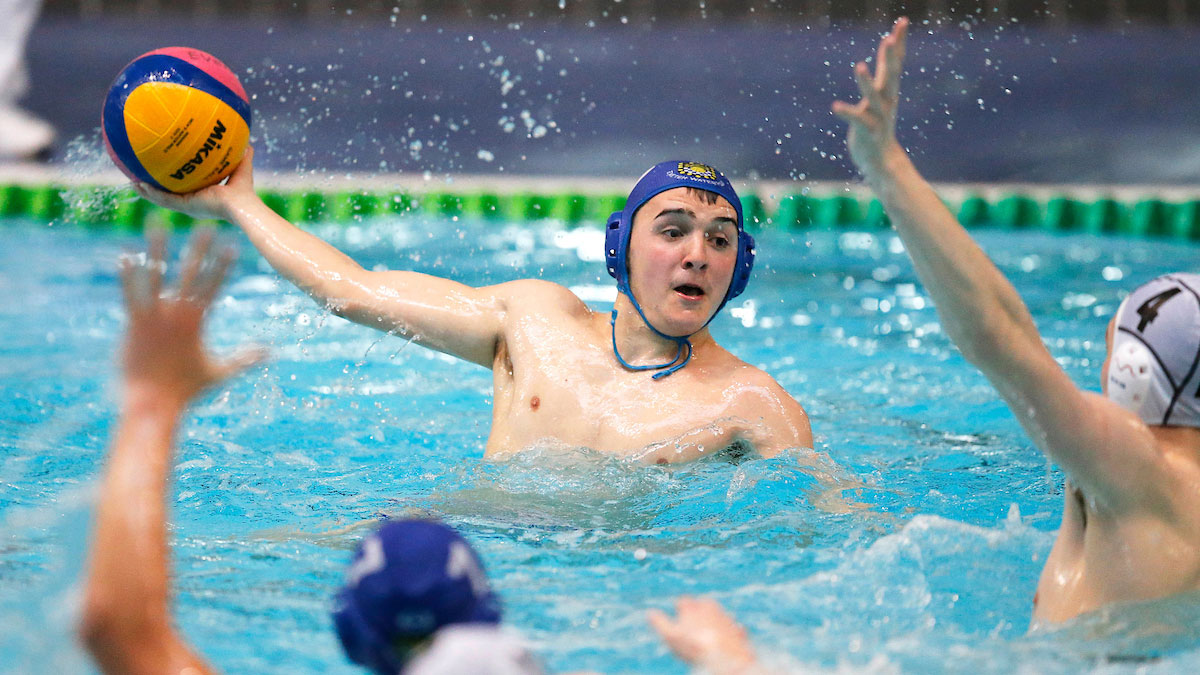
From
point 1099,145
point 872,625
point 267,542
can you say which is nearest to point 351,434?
point 267,542

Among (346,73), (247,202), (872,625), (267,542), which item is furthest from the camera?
(346,73)

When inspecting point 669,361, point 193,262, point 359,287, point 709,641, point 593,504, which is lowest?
point 593,504

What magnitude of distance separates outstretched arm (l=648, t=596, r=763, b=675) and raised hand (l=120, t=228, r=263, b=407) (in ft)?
2.35

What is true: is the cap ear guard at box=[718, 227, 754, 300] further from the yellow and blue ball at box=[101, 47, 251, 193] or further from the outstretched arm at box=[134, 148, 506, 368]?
the yellow and blue ball at box=[101, 47, 251, 193]

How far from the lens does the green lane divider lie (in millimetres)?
8117

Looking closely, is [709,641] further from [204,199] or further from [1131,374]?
[204,199]

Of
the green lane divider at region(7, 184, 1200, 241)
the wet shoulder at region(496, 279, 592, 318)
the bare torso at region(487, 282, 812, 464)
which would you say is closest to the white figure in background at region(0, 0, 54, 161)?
the green lane divider at region(7, 184, 1200, 241)

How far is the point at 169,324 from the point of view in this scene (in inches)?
61.8

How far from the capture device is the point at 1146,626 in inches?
86.2

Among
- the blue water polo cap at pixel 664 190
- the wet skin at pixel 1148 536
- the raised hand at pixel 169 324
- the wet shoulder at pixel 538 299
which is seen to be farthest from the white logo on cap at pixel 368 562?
the wet shoulder at pixel 538 299

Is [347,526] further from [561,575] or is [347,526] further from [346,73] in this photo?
[346,73]

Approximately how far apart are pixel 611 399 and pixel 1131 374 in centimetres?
164

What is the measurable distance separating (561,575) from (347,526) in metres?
0.64

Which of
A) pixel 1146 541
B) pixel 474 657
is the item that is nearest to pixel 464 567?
pixel 474 657
